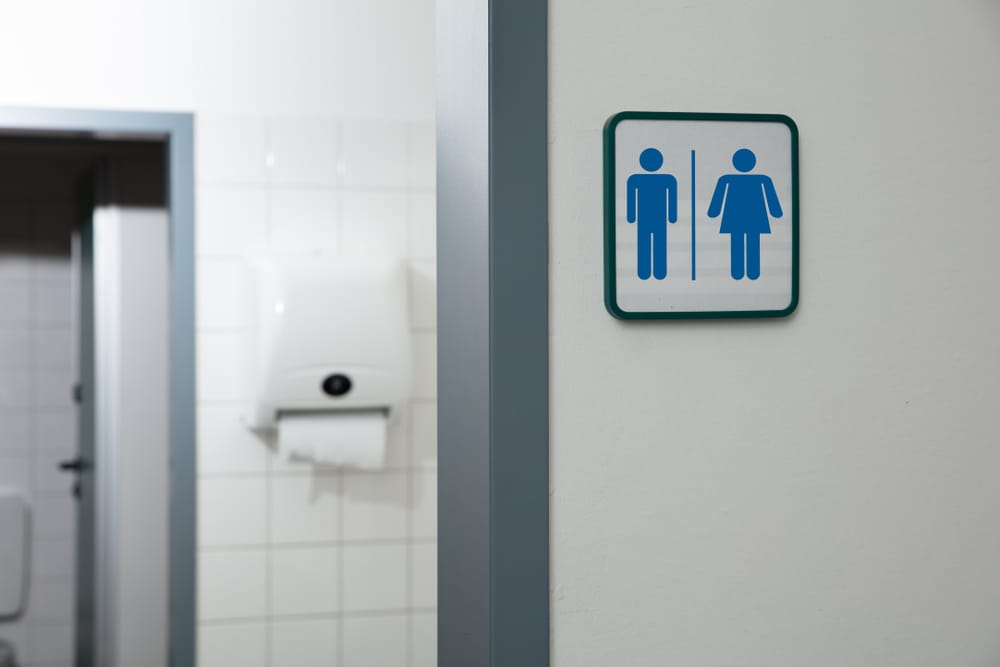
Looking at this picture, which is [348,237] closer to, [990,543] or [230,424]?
[230,424]

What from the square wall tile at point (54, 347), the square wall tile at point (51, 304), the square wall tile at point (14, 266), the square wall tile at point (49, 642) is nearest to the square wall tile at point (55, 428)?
the square wall tile at point (54, 347)

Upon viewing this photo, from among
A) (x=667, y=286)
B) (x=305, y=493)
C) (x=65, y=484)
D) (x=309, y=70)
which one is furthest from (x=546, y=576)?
(x=65, y=484)

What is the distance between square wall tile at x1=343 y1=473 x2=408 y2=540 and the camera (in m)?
2.45

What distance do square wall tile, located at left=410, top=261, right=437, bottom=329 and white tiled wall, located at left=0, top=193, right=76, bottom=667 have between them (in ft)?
7.26

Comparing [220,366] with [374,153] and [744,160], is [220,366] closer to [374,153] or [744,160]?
[374,153]

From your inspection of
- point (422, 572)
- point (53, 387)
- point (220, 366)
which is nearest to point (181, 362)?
point (220, 366)

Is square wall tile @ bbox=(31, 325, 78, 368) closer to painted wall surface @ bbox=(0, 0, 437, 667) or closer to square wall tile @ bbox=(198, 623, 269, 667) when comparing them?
painted wall surface @ bbox=(0, 0, 437, 667)

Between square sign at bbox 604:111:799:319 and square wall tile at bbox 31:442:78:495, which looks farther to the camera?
square wall tile at bbox 31:442:78:495

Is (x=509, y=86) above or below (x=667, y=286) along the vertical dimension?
above

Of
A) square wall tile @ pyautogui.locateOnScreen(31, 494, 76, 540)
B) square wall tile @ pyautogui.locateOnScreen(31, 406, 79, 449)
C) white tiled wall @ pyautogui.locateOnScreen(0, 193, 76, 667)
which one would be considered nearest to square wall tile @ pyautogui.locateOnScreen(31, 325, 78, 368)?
white tiled wall @ pyautogui.locateOnScreen(0, 193, 76, 667)

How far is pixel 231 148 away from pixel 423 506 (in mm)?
988

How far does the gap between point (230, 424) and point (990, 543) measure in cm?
180

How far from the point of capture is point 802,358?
0.97m

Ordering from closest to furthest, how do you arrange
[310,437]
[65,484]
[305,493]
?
1. [310,437]
2. [305,493]
3. [65,484]
